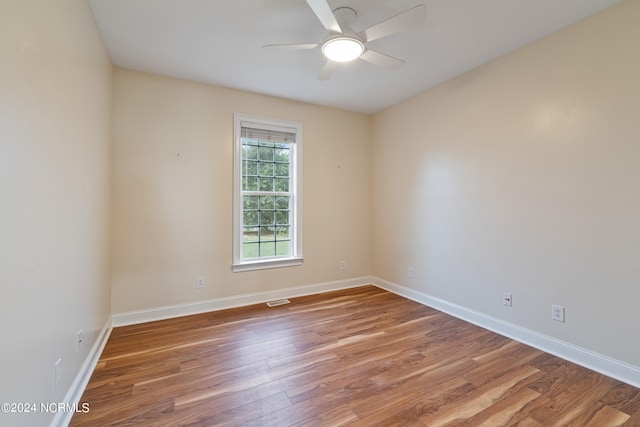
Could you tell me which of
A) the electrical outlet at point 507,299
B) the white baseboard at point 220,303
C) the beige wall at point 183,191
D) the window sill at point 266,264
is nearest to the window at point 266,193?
the window sill at point 266,264

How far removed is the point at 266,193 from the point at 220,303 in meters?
1.42

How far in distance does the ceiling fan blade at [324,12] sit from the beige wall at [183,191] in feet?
6.10

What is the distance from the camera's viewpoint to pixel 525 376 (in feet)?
6.40

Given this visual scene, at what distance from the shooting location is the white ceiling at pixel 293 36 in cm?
195

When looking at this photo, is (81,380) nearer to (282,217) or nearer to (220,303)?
(220,303)

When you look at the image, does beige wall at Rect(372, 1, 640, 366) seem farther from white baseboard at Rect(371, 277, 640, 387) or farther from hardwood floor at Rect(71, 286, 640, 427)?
hardwood floor at Rect(71, 286, 640, 427)

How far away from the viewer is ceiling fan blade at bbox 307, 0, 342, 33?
1524 mm

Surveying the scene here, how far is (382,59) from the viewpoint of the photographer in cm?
218

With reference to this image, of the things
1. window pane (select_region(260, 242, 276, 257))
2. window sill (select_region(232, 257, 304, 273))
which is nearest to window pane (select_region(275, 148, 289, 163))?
window pane (select_region(260, 242, 276, 257))

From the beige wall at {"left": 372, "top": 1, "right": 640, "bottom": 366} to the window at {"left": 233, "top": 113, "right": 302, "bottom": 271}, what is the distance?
5.19ft

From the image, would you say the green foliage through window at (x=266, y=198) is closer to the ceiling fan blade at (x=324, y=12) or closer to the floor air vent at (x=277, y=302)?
the floor air vent at (x=277, y=302)

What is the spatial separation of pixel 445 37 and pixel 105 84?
2933 millimetres

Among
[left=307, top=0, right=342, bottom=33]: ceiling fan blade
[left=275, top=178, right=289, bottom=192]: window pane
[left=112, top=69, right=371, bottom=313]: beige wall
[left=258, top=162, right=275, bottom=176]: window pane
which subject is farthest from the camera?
[left=275, top=178, right=289, bottom=192]: window pane

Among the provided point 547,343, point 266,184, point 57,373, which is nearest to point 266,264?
point 266,184
